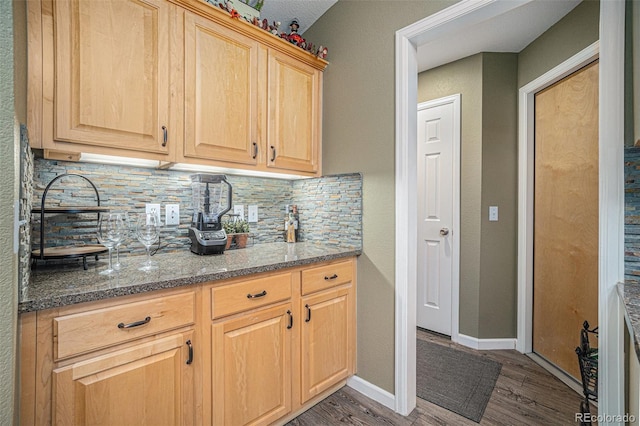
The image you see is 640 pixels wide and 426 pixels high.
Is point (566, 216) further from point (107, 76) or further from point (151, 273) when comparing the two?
point (107, 76)

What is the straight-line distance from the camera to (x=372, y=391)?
1868mm

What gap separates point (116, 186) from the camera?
1.56m

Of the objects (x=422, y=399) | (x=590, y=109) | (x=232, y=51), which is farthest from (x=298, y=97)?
(x=422, y=399)

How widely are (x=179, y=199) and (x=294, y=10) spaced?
60.7 inches

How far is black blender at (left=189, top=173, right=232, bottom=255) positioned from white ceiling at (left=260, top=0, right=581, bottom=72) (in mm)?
1277

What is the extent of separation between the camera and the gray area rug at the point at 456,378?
5.93 feet

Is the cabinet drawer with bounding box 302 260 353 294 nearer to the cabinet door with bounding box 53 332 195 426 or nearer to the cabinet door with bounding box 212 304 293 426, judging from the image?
the cabinet door with bounding box 212 304 293 426

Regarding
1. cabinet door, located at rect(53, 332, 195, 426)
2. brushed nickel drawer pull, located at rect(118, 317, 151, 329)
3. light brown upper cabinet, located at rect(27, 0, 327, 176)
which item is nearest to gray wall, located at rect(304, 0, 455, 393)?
light brown upper cabinet, located at rect(27, 0, 327, 176)

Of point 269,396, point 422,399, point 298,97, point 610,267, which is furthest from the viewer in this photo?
point 298,97

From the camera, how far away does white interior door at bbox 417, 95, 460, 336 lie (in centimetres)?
271

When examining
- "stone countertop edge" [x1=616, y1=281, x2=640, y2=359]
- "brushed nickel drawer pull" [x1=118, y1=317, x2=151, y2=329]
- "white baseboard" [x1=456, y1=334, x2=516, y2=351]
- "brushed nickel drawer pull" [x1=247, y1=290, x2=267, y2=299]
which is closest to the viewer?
"stone countertop edge" [x1=616, y1=281, x2=640, y2=359]

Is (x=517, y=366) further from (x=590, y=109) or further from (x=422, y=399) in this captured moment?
(x=590, y=109)

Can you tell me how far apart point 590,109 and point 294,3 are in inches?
81.9

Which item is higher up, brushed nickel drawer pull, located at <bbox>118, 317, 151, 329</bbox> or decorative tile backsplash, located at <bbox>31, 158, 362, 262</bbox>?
decorative tile backsplash, located at <bbox>31, 158, 362, 262</bbox>
